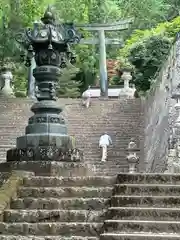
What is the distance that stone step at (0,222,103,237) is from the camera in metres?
7.46

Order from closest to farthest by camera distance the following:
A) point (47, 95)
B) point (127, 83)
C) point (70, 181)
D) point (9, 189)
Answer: point (9, 189), point (70, 181), point (47, 95), point (127, 83)

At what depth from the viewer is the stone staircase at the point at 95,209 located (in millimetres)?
7141

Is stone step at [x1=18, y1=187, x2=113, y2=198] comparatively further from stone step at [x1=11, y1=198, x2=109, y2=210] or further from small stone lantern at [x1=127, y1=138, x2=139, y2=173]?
small stone lantern at [x1=127, y1=138, x2=139, y2=173]

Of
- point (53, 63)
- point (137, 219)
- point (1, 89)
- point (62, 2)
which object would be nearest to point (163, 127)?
point (53, 63)

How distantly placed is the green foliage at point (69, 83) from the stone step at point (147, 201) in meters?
31.8

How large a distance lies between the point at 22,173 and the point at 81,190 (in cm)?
103

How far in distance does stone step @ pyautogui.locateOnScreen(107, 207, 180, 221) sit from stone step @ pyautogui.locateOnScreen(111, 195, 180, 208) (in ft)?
0.63

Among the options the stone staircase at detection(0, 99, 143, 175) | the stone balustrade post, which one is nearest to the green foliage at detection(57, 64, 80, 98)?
the stone staircase at detection(0, 99, 143, 175)

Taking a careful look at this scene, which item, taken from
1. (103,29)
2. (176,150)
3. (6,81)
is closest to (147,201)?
(176,150)

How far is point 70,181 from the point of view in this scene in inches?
339

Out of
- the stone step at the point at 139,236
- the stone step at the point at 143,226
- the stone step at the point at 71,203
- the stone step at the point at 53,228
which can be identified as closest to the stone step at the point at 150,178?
the stone step at the point at 71,203

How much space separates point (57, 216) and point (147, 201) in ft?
3.62

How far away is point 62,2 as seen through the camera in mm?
36406

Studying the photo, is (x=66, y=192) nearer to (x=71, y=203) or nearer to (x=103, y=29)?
(x=71, y=203)
